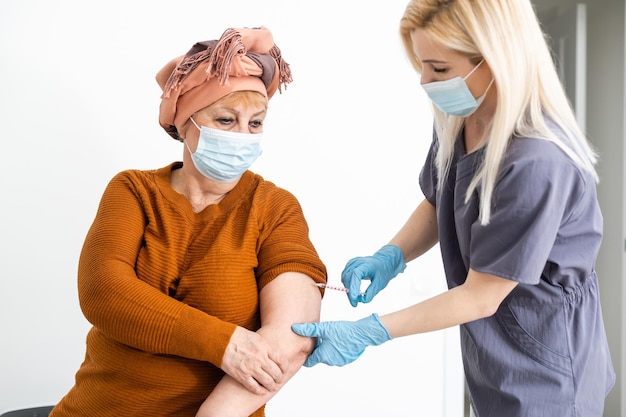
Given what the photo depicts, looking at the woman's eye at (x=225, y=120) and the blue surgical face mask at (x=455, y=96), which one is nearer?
the blue surgical face mask at (x=455, y=96)

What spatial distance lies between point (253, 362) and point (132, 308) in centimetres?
26

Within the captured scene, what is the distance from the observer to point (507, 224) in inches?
47.2

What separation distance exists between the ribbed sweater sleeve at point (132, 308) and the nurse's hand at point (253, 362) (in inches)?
0.8

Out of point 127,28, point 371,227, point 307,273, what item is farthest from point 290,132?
point 307,273

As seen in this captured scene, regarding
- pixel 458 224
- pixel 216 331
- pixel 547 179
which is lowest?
pixel 216 331

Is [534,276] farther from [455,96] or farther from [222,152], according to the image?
[222,152]

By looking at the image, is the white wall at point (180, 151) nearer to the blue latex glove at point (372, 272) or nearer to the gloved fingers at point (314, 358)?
the blue latex glove at point (372, 272)

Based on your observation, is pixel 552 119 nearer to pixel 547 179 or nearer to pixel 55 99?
pixel 547 179

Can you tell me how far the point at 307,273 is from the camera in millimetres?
→ 1433

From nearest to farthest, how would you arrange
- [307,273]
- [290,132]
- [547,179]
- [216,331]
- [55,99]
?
1. [547,179]
2. [216,331]
3. [307,273]
4. [55,99]
5. [290,132]

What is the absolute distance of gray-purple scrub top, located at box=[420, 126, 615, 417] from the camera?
118 centimetres

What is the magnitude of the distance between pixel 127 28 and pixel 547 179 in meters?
1.49

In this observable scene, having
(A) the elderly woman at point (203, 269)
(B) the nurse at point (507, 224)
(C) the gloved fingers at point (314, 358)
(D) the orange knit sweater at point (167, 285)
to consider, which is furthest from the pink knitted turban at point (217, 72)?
(C) the gloved fingers at point (314, 358)

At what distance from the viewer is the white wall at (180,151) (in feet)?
6.82
